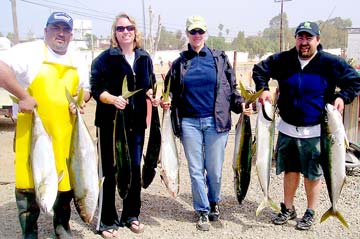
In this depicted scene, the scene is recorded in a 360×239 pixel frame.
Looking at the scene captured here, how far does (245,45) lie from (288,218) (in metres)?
104

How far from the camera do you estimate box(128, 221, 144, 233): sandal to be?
4.38 m

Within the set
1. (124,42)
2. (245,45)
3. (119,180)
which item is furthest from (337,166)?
(245,45)

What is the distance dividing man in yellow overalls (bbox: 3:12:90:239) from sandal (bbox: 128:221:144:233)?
922mm

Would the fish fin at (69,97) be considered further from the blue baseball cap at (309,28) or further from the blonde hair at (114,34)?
the blue baseball cap at (309,28)

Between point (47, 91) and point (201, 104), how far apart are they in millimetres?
1517

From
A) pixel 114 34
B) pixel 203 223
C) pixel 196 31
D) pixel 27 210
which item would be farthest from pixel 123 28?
pixel 203 223

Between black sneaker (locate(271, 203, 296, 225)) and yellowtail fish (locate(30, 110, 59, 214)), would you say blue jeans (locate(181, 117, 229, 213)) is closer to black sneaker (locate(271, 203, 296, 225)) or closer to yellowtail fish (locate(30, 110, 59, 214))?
black sneaker (locate(271, 203, 296, 225))

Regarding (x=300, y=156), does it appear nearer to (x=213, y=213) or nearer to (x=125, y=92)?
(x=213, y=213)

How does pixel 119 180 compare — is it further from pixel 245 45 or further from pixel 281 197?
pixel 245 45

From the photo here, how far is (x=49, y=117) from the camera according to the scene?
360cm

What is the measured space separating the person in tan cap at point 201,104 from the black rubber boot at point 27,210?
1.51 meters

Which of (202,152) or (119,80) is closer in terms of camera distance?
(119,80)

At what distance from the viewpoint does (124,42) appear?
3.96 m

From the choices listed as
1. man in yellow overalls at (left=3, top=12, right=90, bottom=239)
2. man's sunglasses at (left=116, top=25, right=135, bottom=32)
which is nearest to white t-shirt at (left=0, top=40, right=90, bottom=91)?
man in yellow overalls at (left=3, top=12, right=90, bottom=239)
